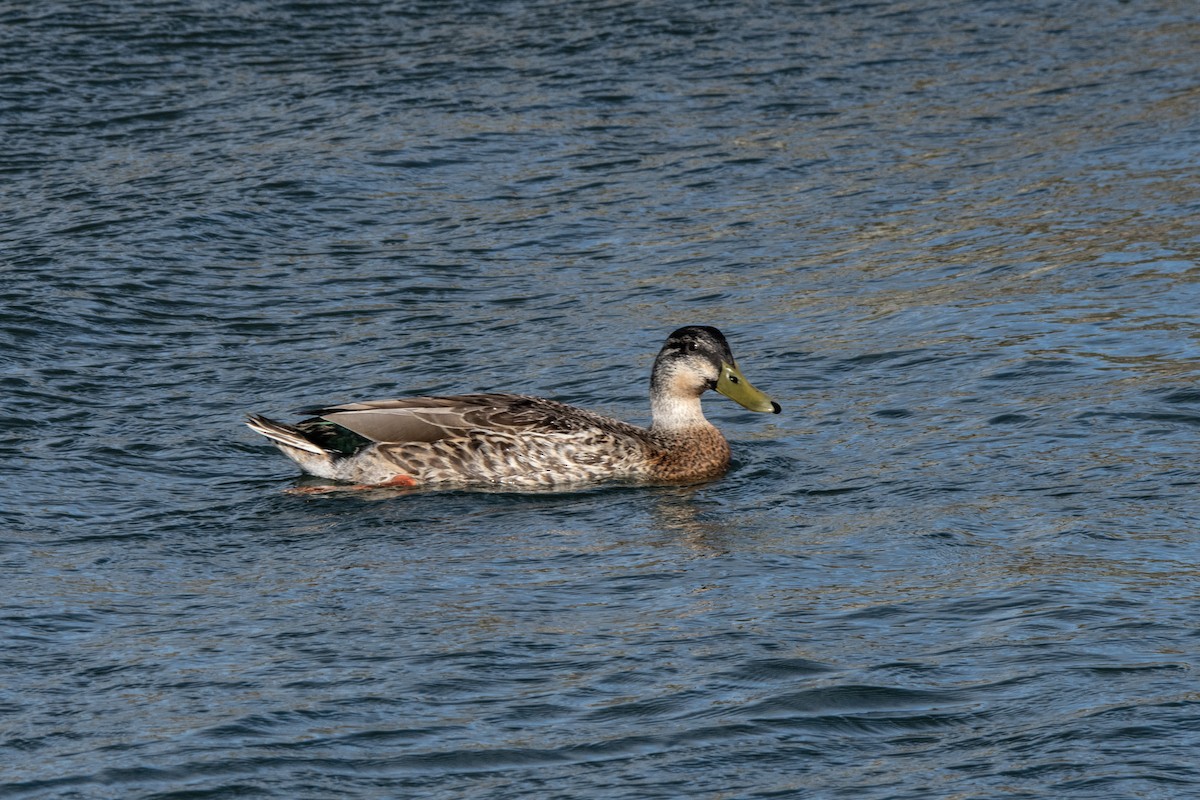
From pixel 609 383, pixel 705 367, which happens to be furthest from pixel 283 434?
pixel 609 383

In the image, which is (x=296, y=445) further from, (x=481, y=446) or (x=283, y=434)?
(x=481, y=446)

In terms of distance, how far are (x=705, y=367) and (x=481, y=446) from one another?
1.75 m

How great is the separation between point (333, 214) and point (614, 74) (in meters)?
5.76

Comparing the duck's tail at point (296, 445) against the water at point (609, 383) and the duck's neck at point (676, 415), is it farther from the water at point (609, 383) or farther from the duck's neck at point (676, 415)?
the duck's neck at point (676, 415)

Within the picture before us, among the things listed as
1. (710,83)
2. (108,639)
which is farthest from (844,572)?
(710,83)

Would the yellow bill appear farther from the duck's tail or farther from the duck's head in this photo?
the duck's tail

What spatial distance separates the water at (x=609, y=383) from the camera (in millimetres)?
9016

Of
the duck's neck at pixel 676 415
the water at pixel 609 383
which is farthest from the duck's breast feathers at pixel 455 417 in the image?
the water at pixel 609 383

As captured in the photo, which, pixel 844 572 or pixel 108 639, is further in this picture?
pixel 844 572

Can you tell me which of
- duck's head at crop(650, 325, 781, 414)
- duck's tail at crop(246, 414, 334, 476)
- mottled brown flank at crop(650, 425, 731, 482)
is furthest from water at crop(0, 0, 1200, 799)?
duck's head at crop(650, 325, 781, 414)

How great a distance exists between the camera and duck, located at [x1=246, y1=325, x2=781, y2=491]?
44.3 ft

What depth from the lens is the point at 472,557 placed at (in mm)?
11609

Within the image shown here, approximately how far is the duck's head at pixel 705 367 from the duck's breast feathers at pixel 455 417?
0.62 meters

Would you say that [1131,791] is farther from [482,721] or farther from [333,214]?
[333,214]
